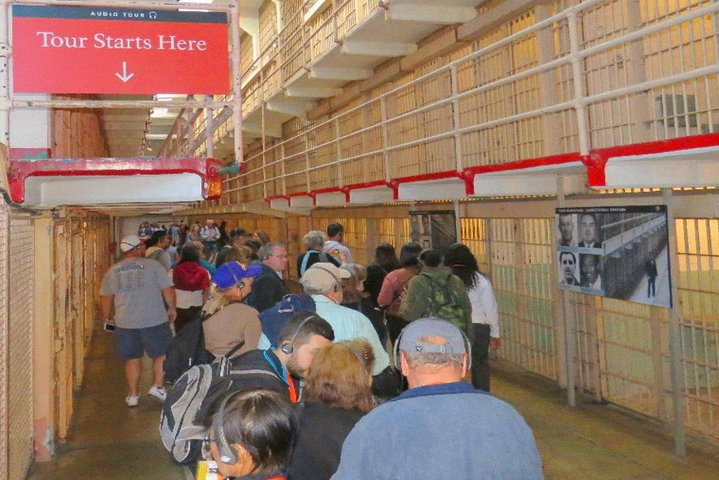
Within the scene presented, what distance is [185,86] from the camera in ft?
12.7

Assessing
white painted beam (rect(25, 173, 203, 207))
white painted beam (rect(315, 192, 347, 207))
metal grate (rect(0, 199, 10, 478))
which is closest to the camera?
metal grate (rect(0, 199, 10, 478))

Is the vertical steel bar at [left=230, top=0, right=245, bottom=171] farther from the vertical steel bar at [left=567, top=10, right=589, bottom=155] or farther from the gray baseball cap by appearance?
the gray baseball cap

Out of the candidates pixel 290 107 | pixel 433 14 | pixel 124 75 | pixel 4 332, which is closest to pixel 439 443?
pixel 4 332

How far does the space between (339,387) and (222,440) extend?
54 cm

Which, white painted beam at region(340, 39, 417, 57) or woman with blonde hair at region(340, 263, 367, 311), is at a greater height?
white painted beam at region(340, 39, 417, 57)

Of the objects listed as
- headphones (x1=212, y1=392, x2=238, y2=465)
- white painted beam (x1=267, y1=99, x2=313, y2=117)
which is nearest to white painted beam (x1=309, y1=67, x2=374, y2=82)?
white painted beam (x1=267, y1=99, x2=313, y2=117)

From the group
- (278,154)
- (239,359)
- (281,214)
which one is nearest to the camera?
(239,359)

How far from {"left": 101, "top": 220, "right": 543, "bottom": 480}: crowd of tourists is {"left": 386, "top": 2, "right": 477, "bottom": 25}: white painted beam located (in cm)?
349

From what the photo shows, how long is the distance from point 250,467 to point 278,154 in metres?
14.0

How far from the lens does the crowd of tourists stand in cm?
166

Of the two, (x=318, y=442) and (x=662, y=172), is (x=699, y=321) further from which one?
(x=318, y=442)

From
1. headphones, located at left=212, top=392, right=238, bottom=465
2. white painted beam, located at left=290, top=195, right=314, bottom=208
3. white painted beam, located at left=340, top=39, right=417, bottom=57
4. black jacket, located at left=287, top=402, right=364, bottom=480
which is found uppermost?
white painted beam, located at left=340, top=39, right=417, bottom=57

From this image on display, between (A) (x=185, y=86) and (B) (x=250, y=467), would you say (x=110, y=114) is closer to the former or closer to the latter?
(A) (x=185, y=86)

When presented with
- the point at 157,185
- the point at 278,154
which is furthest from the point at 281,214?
the point at 157,185
